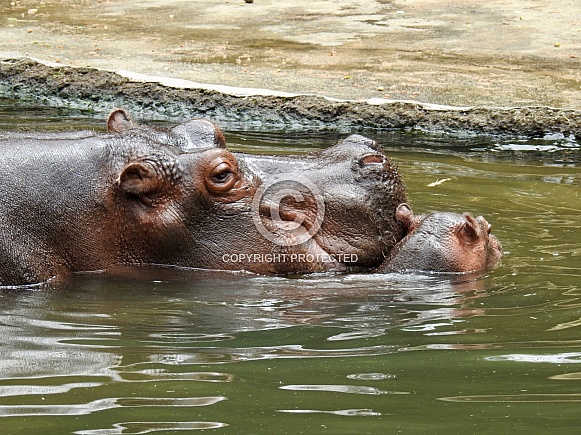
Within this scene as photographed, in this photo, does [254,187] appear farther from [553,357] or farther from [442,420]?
[442,420]

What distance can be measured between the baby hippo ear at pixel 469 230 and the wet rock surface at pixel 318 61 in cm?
341

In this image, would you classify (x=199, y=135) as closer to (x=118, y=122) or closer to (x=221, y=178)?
(x=221, y=178)

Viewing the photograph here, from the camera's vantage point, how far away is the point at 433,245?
5.25 m

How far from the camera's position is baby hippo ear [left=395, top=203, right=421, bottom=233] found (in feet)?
17.2

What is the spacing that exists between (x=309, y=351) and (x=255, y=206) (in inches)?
57.8

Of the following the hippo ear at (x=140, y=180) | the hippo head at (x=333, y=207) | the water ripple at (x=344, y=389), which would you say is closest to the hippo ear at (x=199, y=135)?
the hippo head at (x=333, y=207)

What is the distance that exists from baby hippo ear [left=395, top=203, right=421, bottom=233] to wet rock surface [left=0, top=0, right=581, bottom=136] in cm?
358

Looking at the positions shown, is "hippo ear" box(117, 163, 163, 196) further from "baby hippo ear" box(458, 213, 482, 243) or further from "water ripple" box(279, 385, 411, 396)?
"water ripple" box(279, 385, 411, 396)

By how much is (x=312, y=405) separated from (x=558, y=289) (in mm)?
2155

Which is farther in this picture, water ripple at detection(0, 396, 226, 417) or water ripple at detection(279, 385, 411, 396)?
water ripple at detection(279, 385, 411, 396)

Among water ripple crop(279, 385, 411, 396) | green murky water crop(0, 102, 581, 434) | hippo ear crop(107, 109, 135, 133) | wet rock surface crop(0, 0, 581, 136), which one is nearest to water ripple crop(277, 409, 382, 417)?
green murky water crop(0, 102, 581, 434)

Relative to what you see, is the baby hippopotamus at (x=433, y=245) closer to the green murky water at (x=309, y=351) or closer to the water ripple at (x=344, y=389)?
the green murky water at (x=309, y=351)

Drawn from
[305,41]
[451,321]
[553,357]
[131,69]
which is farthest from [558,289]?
[305,41]

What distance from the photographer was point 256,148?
8.20 meters
